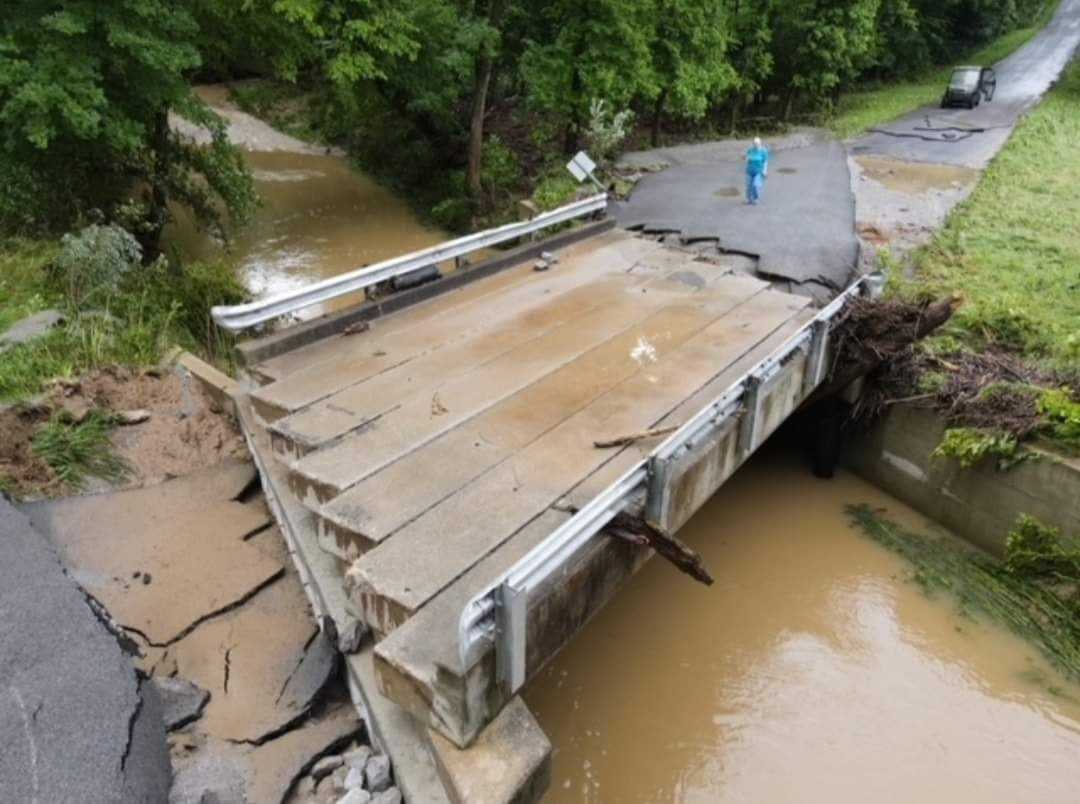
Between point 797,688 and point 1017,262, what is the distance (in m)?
7.23

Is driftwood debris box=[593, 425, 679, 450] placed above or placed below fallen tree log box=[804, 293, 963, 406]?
above

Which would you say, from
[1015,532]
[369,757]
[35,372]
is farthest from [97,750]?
[1015,532]

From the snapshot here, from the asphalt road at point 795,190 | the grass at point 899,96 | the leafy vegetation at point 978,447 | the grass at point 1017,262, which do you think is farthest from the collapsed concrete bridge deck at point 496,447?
the grass at point 899,96

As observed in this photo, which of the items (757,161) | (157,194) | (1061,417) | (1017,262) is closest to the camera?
(1061,417)

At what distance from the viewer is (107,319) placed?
24.3 feet

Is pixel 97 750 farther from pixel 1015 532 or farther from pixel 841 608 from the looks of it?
pixel 1015 532

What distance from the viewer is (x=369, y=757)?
152 inches

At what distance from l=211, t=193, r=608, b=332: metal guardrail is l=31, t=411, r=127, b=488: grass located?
1338 mm

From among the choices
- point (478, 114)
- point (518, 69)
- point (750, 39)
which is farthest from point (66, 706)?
point (750, 39)

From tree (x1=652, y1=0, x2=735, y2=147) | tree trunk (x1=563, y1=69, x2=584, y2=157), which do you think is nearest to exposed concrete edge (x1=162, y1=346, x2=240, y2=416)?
tree trunk (x1=563, y1=69, x2=584, y2=157)

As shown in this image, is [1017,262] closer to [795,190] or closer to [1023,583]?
[795,190]

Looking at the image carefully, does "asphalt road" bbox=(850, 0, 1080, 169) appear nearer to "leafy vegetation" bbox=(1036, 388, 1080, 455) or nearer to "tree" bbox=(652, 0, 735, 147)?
"tree" bbox=(652, 0, 735, 147)

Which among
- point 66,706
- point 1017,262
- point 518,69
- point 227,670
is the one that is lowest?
point 227,670

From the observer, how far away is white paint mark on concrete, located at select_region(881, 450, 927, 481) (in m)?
7.41
